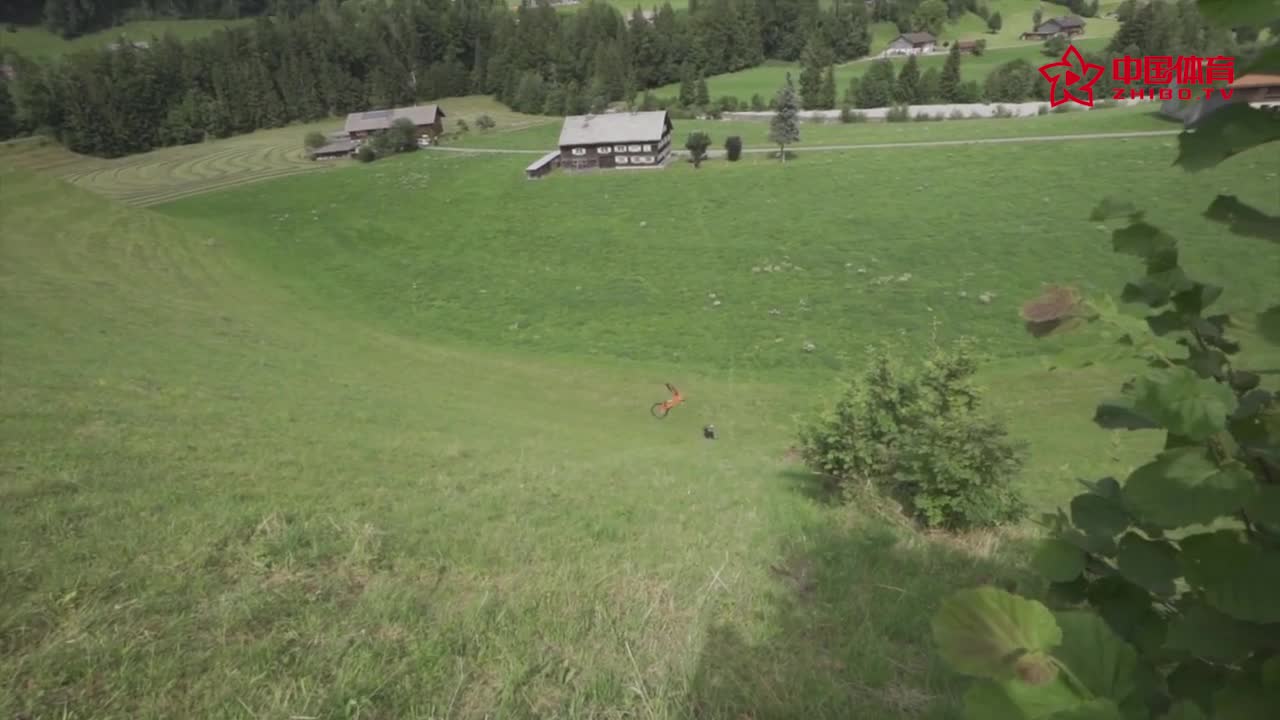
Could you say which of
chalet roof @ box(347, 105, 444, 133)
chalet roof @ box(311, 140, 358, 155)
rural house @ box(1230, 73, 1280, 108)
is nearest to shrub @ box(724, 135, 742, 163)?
chalet roof @ box(347, 105, 444, 133)

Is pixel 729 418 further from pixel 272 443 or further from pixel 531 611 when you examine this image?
pixel 531 611

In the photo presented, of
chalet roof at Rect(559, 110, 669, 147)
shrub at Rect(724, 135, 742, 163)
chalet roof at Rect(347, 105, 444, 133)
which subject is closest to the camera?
shrub at Rect(724, 135, 742, 163)

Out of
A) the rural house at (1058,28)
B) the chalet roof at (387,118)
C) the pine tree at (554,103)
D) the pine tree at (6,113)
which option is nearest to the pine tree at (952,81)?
the rural house at (1058,28)

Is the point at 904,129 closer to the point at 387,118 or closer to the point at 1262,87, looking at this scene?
the point at 387,118

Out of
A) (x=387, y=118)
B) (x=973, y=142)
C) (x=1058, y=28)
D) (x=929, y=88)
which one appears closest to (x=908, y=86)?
(x=929, y=88)

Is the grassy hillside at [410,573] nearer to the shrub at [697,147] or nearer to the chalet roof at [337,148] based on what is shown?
the shrub at [697,147]

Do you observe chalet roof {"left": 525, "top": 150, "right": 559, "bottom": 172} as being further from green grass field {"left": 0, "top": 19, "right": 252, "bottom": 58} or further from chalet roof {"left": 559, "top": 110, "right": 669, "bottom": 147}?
green grass field {"left": 0, "top": 19, "right": 252, "bottom": 58}

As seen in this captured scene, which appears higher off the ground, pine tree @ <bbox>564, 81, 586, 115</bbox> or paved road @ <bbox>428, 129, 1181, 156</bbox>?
pine tree @ <bbox>564, 81, 586, 115</bbox>
